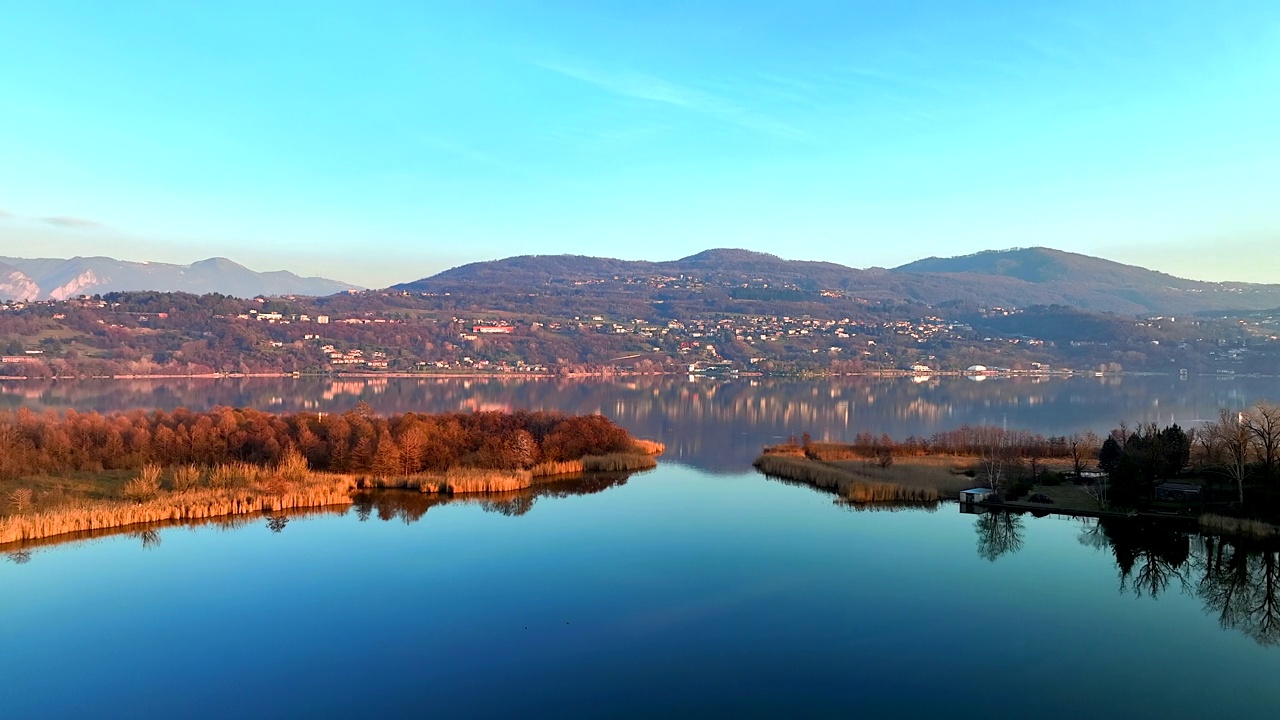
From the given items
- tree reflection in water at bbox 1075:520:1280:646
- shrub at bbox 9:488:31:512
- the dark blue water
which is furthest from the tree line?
tree reflection in water at bbox 1075:520:1280:646

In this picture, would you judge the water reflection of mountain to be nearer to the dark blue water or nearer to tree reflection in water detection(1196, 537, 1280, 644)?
the dark blue water

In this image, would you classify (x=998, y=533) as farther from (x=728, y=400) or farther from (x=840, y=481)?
(x=728, y=400)

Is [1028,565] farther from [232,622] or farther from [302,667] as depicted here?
[232,622]

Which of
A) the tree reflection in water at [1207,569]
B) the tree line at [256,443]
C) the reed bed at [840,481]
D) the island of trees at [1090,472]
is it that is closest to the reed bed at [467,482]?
the tree line at [256,443]

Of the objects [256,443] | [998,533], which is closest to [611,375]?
[256,443]

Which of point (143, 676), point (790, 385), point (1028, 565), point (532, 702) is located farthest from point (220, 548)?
point (790, 385)

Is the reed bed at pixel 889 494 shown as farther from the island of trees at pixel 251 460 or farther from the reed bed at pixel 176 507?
the reed bed at pixel 176 507
